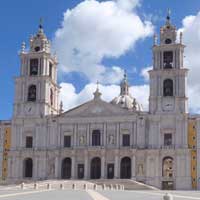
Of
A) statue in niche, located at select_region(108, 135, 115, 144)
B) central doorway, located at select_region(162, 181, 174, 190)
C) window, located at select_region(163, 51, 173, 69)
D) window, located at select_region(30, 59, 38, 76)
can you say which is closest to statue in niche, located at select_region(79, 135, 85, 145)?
statue in niche, located at select_region(108, 135, 115, 144)

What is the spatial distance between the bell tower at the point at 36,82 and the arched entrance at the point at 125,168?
11231mm

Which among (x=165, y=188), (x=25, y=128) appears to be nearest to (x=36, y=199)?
(x=165, y=188)

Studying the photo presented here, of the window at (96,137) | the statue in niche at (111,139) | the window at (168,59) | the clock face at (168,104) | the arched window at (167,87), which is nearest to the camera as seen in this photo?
the clock face at (168,104)

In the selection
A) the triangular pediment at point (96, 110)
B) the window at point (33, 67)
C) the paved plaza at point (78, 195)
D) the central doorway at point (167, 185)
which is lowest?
the central doorway at point (167, 185)

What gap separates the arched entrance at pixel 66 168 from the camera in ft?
212

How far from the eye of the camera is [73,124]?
65188mm

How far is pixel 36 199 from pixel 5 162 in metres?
41.1

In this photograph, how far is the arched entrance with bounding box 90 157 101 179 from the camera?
209 ft

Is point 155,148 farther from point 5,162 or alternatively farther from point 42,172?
point 5,162

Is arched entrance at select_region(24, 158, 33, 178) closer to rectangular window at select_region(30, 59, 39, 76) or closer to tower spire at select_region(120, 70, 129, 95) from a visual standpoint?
rectangular window at select_region(30, 59, 39, 76)

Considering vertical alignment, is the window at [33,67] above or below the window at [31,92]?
above

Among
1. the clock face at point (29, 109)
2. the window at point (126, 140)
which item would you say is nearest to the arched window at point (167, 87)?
the window at point (126, 140)

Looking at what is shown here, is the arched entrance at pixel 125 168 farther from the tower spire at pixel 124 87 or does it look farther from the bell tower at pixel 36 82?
the tower spire at pixel 124 87

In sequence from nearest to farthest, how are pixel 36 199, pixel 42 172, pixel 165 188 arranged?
pixel 36 199, pixel 165 188, pixel 42 172
